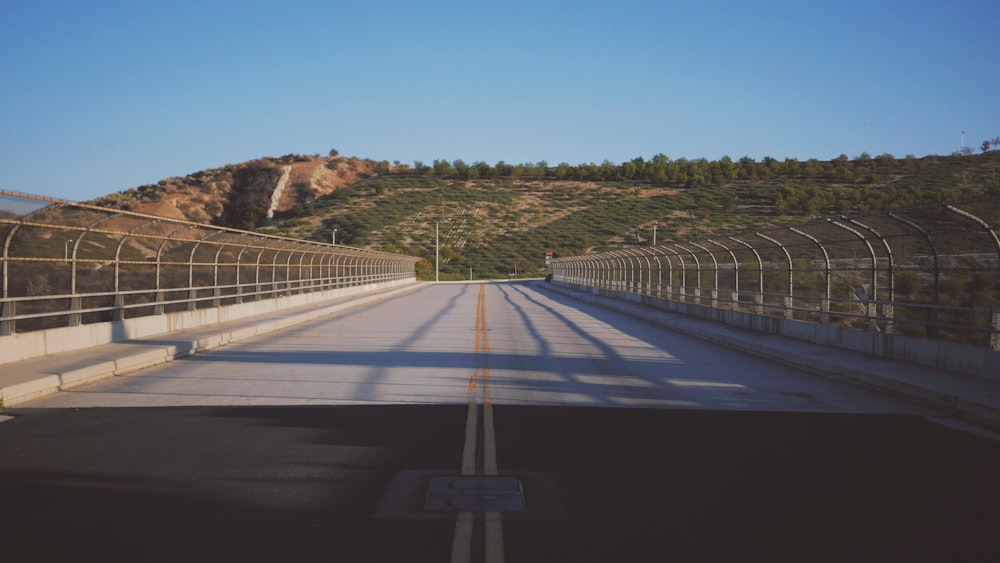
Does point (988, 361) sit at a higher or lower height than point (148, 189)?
lower

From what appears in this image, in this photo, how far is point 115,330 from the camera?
16.1m

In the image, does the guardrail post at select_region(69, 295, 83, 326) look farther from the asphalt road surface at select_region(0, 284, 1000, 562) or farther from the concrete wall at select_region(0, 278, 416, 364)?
the asphalt road surface at select_region(0, 284, 1000, 562)

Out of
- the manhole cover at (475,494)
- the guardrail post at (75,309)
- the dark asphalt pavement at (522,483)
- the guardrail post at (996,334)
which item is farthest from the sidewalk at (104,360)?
the guardrail post at (996,334)

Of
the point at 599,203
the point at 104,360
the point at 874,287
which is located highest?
the point at 599,203

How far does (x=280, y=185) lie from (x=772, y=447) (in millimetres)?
124630

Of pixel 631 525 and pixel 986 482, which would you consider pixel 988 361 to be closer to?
pixel 986 482

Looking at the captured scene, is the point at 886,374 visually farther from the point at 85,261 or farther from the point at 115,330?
the point at 115,330

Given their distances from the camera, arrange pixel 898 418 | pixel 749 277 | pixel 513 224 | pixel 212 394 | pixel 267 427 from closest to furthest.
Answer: pixel 267 427, pixel 898 418, pixel 212 394, pixel 749 277, pixel 513 224

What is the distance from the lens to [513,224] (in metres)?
106

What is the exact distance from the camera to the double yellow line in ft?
15.8

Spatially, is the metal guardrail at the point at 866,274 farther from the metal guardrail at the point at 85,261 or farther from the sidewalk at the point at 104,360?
the metal guardrail at the point at 85,261

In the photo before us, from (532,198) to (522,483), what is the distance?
115 m

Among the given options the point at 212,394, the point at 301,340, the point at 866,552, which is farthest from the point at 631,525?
the point at 301,340

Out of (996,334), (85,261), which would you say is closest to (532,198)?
(85,261)
